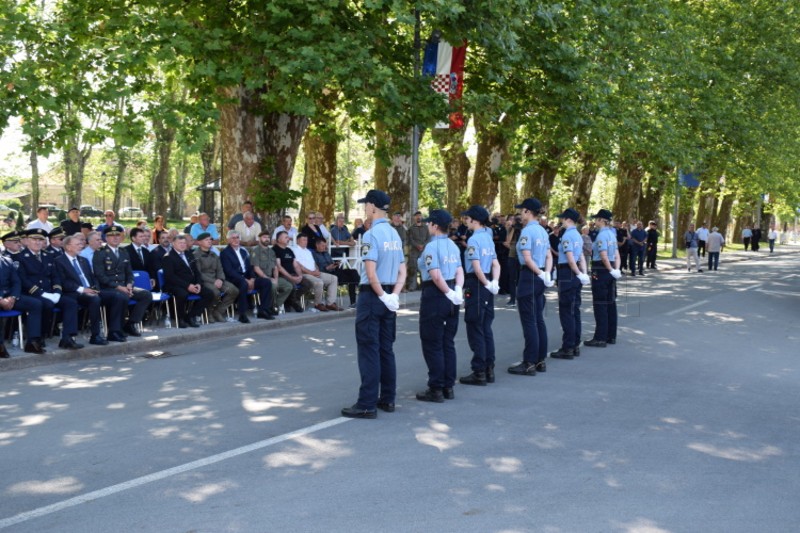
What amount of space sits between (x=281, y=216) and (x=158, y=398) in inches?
454

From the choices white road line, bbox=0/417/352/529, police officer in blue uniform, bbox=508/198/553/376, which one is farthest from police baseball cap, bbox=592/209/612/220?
white road line, bbox=0/417/352/529

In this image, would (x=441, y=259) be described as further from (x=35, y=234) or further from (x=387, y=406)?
(x=35, y=234)

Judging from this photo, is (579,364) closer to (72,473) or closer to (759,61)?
(72,473)

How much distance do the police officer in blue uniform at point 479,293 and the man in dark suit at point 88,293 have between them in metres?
5.26

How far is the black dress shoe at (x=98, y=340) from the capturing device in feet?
42.5

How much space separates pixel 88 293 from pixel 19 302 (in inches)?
42.1

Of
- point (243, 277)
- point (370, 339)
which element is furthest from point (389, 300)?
point (243, 277)

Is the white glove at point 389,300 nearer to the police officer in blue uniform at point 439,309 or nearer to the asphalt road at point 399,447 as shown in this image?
the police officer in blue uniform at point 439,309

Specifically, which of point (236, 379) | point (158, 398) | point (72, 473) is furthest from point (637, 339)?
point (72, 473)

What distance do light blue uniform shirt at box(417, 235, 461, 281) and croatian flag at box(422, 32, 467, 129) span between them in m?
11.5

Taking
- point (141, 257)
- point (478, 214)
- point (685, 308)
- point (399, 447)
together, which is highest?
point (478, 214)

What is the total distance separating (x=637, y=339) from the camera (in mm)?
14930

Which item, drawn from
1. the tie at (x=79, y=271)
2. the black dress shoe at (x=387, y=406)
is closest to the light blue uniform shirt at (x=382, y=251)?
the black dress shoe at (x=387, y=406)

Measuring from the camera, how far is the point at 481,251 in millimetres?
10555
